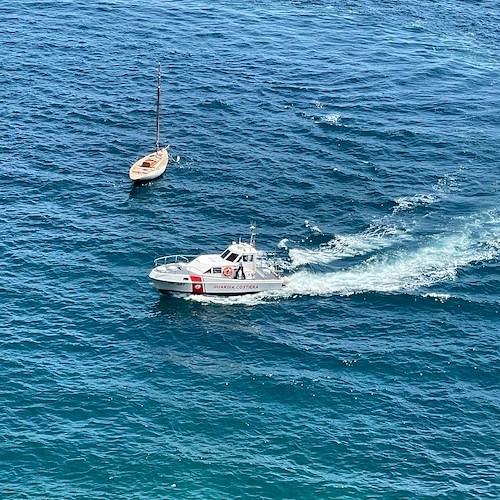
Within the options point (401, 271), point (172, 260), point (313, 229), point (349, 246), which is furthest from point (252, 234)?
point (401, 271)

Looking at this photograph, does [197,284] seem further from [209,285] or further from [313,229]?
[313,229]

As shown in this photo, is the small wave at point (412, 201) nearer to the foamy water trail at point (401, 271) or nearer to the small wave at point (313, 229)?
the foamy water trail at point (401, 271)

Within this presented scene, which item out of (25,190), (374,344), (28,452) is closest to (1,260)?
(25,190)

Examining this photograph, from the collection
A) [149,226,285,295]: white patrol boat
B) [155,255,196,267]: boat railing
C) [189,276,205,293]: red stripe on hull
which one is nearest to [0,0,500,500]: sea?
[189,276,205,293]: red stripe on hull

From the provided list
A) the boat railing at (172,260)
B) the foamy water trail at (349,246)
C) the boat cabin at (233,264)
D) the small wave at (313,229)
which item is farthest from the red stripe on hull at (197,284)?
the small wave at (313,229)

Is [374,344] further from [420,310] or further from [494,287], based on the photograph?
[494,287]
